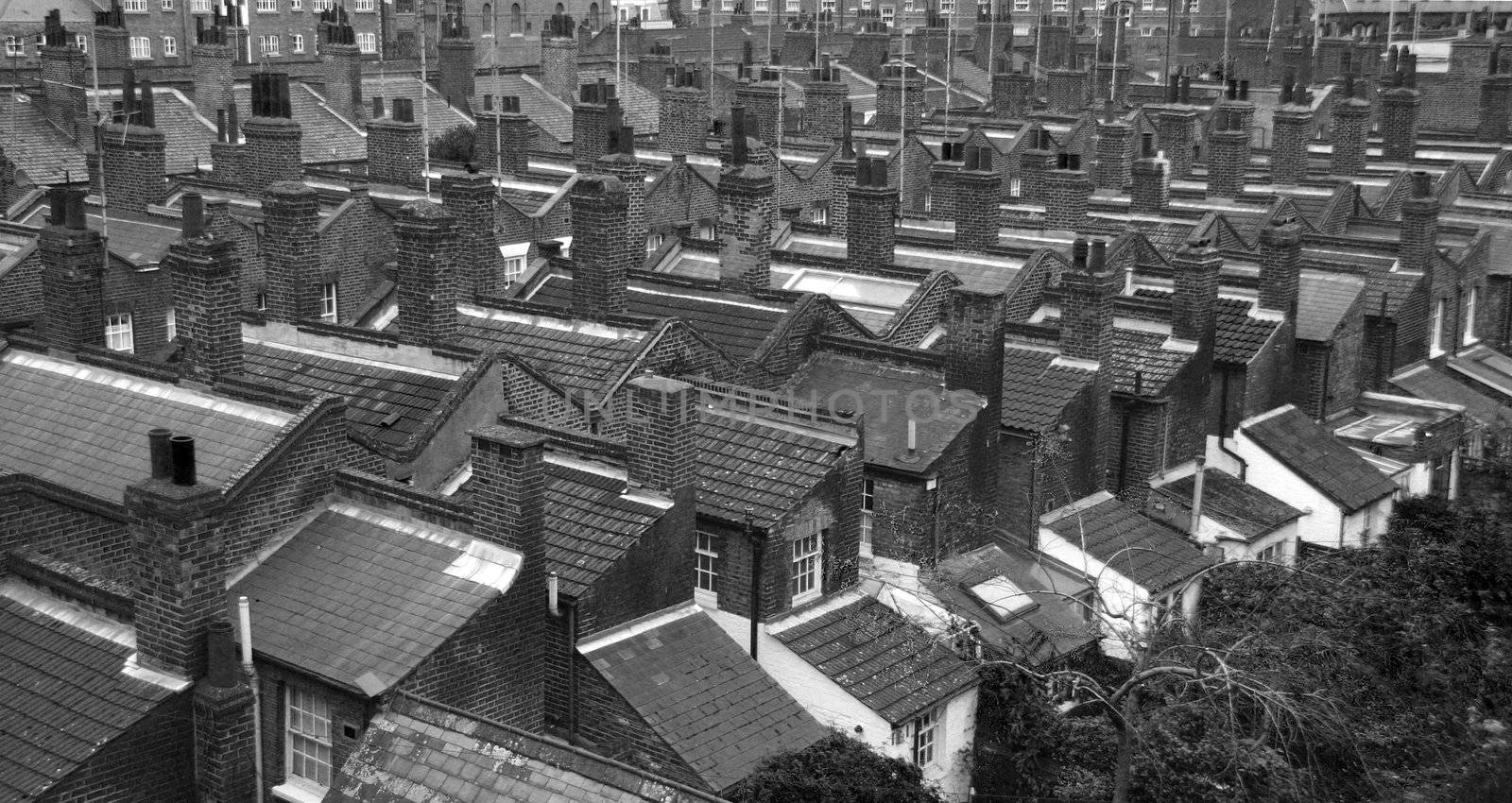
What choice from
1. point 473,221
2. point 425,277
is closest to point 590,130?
point 473,221

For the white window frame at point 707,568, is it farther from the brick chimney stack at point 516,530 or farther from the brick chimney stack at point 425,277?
the brick chimney stack at point 425,277

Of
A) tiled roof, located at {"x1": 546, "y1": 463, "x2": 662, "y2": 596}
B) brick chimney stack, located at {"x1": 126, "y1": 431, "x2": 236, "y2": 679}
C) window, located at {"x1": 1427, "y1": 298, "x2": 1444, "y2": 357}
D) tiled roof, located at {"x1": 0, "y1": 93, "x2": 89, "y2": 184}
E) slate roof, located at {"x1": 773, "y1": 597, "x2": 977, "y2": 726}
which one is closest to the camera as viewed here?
brick chimney stack, located at {"x1": 126, "y1": 431, "x2": 236, "y2": 679}

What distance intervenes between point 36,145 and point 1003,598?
36.3 metres

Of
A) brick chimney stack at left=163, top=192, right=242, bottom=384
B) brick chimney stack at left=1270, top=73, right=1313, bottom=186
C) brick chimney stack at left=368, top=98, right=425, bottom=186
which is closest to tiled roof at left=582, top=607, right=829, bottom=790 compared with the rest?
brick chimney stack at left=163, top=192, right=242, bottom=384

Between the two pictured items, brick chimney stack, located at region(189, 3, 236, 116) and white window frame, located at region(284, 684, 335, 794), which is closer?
white window frame, located at region(284, 684, 335, 794)

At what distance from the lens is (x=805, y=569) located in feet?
83.4

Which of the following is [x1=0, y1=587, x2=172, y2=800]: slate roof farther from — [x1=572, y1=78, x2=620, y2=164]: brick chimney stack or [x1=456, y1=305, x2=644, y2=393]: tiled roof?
[x1=572, y1=78, x2=620, y2=164]: brick chimney stack

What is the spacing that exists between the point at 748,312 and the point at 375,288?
1025 cm

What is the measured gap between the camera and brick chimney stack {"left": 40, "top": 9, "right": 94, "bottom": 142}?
172ft

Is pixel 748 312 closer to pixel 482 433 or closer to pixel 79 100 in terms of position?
pixel 482 433

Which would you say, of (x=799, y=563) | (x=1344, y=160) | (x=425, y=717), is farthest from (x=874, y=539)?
(x=1344, y=160)

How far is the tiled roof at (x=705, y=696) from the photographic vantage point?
21.6 m

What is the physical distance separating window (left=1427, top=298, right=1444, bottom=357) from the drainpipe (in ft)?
108

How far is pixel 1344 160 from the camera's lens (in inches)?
2176
